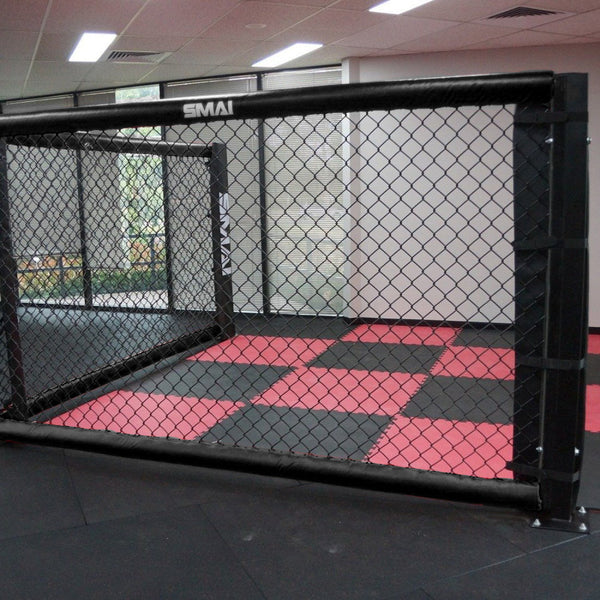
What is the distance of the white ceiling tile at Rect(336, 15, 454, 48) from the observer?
4.38 metres

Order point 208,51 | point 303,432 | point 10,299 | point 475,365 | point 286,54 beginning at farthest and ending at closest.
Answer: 1. point 286,54
2. point 208,51
3. point 475,365
4. point 303,432
5. point 10,299

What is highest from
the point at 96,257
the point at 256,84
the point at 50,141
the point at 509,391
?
the point at 256,84

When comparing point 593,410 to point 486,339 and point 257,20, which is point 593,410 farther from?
point 257,20

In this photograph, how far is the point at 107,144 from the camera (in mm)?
3533

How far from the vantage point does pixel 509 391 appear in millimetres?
3697

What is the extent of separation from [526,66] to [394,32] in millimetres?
1300

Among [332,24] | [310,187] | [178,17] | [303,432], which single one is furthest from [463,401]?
[310,187]

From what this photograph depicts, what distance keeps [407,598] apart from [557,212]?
3.45 feet

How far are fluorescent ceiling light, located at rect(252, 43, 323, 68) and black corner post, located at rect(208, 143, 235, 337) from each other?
→ 108cm

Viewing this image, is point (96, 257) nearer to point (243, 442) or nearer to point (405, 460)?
point (243, 442)

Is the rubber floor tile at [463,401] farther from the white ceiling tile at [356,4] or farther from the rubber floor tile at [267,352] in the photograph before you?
the white ceiling tile at [356,4]

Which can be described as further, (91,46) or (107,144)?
(91,46)

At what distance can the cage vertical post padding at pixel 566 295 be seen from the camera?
65.5 inches

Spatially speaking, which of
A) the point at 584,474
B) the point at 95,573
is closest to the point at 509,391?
the point at 584,474
